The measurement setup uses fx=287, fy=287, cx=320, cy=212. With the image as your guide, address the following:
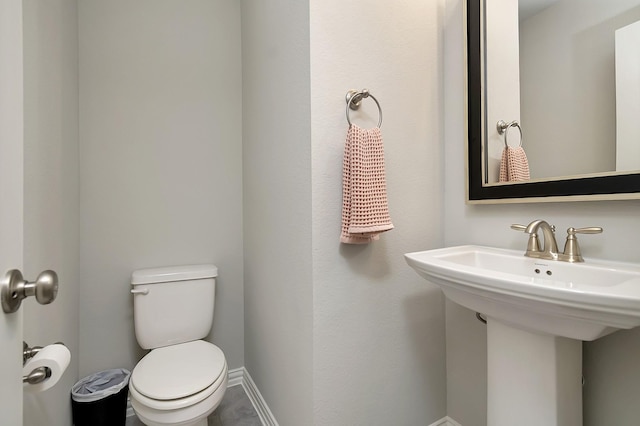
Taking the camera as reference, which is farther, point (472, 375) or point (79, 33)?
point (79, 33)

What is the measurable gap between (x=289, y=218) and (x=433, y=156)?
0.70 m

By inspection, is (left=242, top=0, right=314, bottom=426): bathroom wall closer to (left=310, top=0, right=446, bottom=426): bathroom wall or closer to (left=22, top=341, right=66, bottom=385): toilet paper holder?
(left=310, top=0, right=446, bottom=426): bathroom wall

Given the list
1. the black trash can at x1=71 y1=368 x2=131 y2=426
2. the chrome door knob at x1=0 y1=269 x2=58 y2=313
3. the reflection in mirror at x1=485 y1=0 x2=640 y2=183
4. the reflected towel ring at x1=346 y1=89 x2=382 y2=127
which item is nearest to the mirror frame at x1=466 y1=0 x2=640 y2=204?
the reflection in mirror at x1=485 y1=0 x2=640 y2=183

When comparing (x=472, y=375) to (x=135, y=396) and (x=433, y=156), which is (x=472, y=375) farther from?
(x=135, y=396)

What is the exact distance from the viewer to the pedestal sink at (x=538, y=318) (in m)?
0.58

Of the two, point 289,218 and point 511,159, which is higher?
point 511,159

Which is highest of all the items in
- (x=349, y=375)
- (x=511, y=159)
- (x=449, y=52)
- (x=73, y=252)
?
(x=449, y=52)

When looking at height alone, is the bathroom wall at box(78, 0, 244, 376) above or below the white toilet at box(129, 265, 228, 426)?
above

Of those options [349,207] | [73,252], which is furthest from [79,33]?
[349,207]

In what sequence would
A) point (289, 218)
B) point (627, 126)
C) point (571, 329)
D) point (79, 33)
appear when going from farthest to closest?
point (79, 33), point (289, 218), point (627, 126), point (571, 329)

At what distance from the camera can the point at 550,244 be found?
2.94 feet

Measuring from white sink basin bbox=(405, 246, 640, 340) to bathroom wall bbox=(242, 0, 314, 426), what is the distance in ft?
1.49

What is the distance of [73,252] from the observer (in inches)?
53.7

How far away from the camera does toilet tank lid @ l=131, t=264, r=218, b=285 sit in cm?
145
